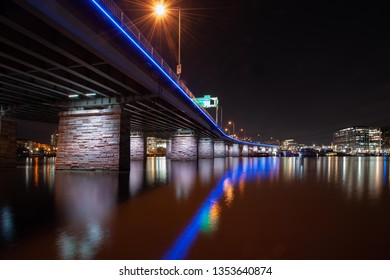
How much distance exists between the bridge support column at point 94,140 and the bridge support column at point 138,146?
31.1 meters

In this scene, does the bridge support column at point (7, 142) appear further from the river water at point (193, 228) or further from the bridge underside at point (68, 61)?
the river water at point (193, 228)

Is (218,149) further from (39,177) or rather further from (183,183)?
(183,183)

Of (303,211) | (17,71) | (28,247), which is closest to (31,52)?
(17,71)

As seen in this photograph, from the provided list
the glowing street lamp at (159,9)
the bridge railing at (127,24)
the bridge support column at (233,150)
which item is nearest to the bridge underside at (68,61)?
the bridge railing at (127,24)

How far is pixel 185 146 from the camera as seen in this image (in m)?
51.4

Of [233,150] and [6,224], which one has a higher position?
[6,224]

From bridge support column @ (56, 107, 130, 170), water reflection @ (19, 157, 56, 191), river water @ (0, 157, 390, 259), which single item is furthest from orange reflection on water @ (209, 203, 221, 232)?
bridge support column @ (56, 107, 130, 170)

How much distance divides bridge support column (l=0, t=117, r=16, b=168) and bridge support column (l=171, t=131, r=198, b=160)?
29829 millimetres

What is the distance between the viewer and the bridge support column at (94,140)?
70.7ft

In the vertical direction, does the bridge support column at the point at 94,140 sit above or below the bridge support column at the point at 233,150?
above

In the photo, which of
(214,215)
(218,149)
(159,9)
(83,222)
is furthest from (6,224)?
(218,149)

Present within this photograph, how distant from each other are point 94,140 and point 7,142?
35.4ft

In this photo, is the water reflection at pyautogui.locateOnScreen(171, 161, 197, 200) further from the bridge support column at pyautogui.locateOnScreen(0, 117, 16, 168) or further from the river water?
the bridge support column at pyautogui.locateOnScreen(0, 117, 16, 168)
